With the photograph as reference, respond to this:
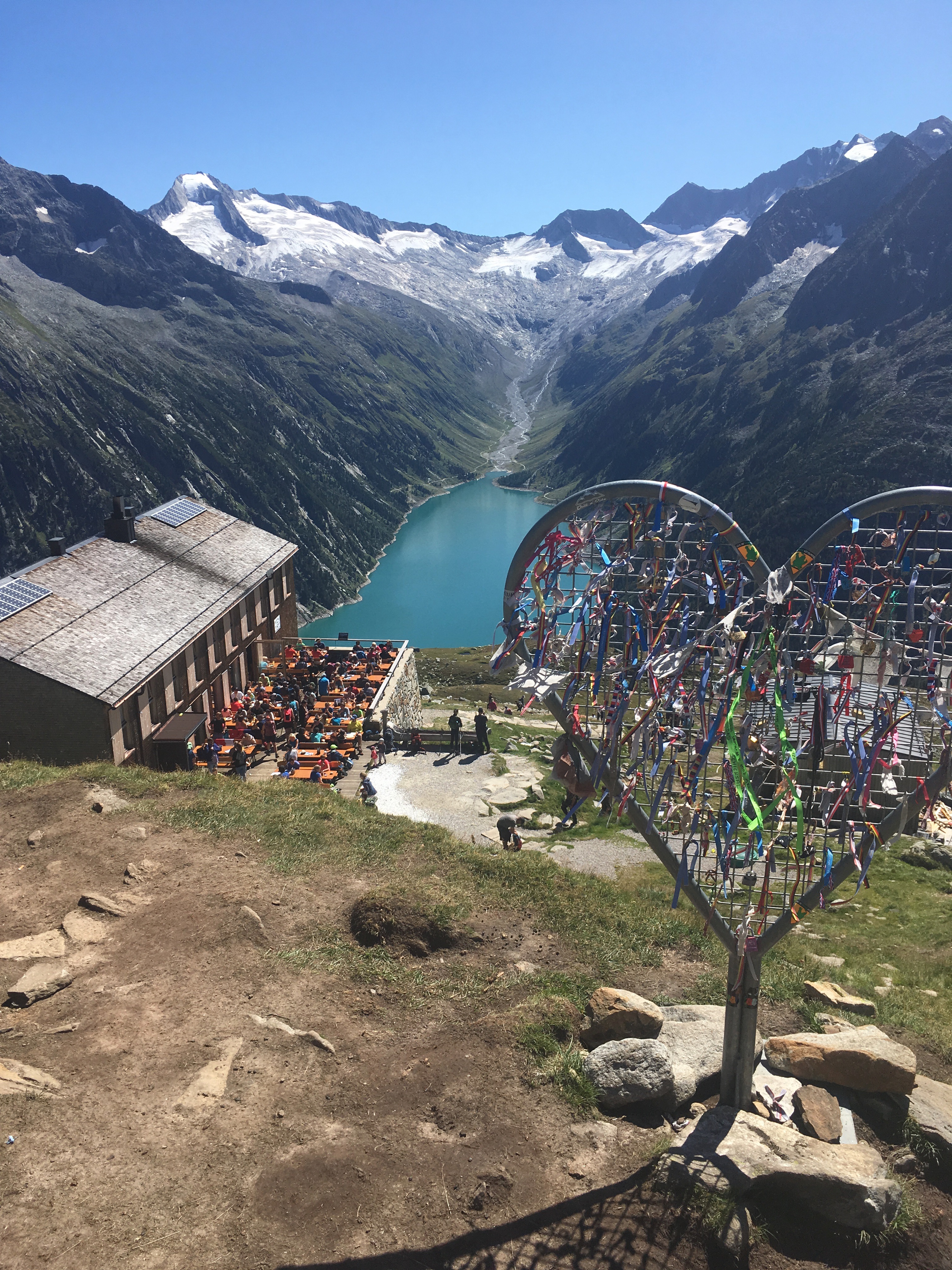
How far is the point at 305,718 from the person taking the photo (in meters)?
35.9

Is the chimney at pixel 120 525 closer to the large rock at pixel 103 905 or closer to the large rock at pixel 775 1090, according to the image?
the large rock at pixel 103 905

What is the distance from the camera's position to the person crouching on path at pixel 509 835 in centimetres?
2259

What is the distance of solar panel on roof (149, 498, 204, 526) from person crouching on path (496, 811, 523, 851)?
97.1 ft

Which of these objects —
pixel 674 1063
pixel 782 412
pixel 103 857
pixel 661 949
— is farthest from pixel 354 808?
pixel 782 412

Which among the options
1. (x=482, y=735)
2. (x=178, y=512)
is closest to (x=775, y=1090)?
(x=482, y=735)

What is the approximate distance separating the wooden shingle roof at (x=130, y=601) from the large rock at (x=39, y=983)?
16.5 metres

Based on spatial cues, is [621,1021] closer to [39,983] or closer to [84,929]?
[39,983]

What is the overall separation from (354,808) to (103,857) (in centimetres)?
664

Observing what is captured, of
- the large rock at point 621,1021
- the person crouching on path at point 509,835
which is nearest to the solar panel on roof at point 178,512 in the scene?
the person crouching on path at point 509,835

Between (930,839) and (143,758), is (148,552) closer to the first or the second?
(143,758)

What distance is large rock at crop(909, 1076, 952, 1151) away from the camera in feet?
31.5

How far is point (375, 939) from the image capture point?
524 inches

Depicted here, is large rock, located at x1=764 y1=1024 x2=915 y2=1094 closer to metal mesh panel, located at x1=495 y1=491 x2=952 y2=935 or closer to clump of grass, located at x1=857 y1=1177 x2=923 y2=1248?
clump of grass, located at x1=857 y1=1177 x2=923 y2=1248

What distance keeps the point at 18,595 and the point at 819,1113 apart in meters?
30.9
